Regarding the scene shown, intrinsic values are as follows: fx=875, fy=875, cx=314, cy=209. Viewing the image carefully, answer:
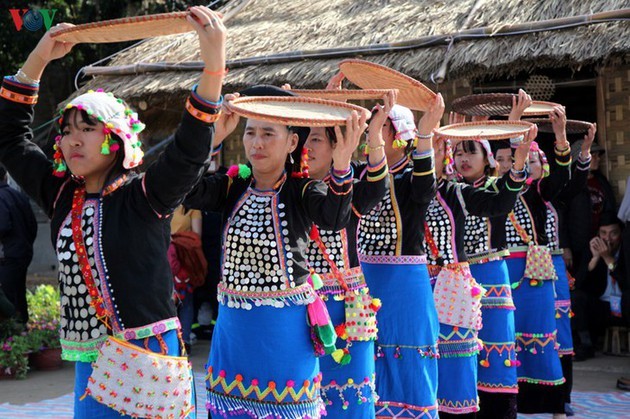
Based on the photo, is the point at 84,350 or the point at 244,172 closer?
the point at 84,350

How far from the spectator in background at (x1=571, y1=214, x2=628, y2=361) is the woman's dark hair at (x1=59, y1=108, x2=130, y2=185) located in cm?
581

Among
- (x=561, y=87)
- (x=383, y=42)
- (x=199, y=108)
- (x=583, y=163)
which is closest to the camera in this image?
(x=199, y=108)

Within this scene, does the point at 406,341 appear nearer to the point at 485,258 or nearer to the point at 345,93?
the point at 485,258

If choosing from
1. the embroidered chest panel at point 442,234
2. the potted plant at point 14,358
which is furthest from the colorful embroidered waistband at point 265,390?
the potted plant at point 14,358

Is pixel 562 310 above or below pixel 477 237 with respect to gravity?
below

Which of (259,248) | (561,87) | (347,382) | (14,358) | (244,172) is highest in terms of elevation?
(561,87)

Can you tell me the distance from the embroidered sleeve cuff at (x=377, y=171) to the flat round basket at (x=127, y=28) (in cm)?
117

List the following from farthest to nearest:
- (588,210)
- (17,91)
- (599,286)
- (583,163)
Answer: (599,286) < (588,210) < (583,163) < (17,91)

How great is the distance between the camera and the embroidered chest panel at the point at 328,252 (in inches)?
152

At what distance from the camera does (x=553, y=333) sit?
5.77m

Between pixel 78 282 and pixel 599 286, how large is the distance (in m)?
6.30

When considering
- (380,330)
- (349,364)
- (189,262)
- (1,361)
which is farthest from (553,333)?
(1,361)

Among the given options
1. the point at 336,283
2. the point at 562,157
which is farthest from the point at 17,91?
the point at 562,157

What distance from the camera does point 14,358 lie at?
732 centimetres
